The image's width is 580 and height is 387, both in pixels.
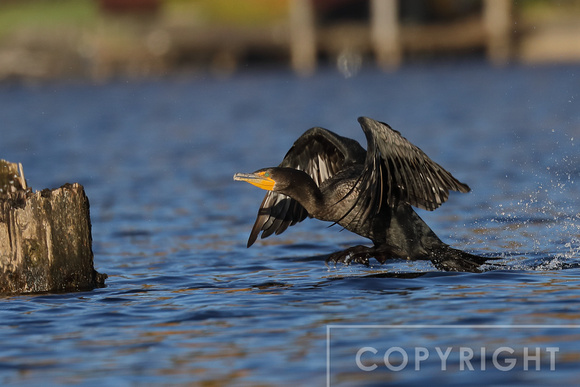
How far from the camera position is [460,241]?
974cm

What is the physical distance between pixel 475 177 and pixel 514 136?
492 cm

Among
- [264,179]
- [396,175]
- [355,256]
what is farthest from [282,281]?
[396,175]

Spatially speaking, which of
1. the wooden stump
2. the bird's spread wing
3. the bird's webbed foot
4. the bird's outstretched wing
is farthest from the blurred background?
the wooden stump

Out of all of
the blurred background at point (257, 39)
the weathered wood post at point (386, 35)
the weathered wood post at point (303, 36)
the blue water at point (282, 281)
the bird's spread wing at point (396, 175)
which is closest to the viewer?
the blue water at point (282, 281)

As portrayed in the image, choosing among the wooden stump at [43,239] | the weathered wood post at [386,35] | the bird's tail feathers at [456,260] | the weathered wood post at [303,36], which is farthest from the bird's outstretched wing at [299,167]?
the weathered wood post at [386,35]

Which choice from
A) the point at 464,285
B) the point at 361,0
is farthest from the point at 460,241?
the point at 361,0

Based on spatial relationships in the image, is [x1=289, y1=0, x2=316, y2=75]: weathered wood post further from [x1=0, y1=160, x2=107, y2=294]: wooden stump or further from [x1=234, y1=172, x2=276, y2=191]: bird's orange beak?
[x1=0, y1=160, x2=107, y2=294]: wooden stump

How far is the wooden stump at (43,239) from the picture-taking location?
712 centimetres

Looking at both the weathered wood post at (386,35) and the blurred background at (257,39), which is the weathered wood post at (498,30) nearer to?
the blurred background at (257,39)

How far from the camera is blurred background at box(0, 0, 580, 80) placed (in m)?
40.0

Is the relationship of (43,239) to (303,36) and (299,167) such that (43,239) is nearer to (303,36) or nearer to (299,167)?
(299,167)

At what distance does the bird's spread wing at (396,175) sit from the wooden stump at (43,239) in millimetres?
2104

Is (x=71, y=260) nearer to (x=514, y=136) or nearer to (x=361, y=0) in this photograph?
(x=514, y=136)

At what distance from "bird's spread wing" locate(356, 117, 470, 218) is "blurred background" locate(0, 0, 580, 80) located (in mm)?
32024
